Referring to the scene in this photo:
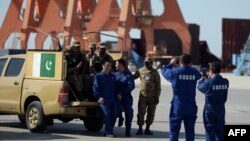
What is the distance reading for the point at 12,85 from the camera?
14023mm

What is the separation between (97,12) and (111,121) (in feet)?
216

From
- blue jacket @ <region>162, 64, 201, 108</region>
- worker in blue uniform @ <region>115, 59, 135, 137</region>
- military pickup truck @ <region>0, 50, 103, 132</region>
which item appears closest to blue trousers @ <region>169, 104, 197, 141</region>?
blue jacket @ <region>162, 64, 201, 108</region>

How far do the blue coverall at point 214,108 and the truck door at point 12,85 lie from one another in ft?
17.1

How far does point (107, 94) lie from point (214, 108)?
11.1 ft

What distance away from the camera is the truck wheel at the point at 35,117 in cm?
1317

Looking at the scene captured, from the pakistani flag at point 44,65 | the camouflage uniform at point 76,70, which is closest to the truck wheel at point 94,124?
the camouflage uniform at point 76,70

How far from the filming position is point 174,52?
95.1 metres

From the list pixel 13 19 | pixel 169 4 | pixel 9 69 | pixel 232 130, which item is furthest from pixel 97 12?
pixel 232 130

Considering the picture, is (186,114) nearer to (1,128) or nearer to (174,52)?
(1,128)

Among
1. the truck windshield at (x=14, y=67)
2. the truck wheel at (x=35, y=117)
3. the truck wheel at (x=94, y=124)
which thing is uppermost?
the truck windshield at (x=14, y=67)

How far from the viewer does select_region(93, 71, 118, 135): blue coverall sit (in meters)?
12.8

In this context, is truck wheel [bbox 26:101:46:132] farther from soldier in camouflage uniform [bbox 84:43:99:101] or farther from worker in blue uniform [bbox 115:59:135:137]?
worker in blue uniform [bbox 115:59:135:137]

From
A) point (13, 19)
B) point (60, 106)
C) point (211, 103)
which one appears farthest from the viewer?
point (13, 19)

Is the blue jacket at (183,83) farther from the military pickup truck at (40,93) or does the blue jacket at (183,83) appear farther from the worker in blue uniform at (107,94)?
the military pickup truck at (40,93)
